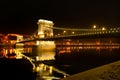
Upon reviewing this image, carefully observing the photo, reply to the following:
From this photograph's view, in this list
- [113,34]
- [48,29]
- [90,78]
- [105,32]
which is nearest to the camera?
[90,78]

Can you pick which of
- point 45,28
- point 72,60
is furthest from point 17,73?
point 45,28

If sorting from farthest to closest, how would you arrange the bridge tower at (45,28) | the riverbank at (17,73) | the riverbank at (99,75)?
the bridge tower at (45,28) < the riverbank at (17,73) < the riverbank at (99,75)

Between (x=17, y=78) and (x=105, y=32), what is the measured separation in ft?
40.7

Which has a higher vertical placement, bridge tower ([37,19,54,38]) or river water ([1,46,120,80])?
bridge tower ([37,19,54,38])

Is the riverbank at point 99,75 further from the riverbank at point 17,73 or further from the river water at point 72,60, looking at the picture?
the river water at point 72,60

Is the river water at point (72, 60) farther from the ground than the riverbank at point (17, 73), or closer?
farther from the ground

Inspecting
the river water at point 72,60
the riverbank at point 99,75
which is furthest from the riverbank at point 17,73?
the riverbank at point 99,75

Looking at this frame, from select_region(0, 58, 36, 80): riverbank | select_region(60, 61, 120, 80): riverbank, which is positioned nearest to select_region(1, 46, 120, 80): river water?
select_region(0, 58, 36, 80): riverbank

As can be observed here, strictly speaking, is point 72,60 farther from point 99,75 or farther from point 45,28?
point 45,28

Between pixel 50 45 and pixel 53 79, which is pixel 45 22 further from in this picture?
pixel 53 79

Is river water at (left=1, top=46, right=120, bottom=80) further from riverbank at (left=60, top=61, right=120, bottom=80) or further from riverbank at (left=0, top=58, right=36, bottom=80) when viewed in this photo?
riverbank at (left=60, top=61, right=120, bottom=80)

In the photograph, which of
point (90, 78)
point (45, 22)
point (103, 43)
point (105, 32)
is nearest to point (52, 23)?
point (45, 22)

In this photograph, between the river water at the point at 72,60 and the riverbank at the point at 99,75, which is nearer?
the riverbank at the point at 99,75

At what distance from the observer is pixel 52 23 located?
62.9m
